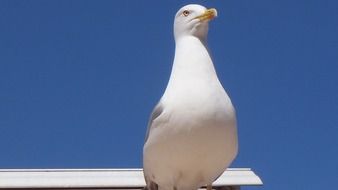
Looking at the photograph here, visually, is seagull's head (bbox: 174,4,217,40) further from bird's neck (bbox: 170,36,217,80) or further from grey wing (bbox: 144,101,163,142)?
grey wing (bbox: 144,101,163,142)

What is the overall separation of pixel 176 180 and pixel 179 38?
0.86m

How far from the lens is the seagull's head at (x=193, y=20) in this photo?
3.98m

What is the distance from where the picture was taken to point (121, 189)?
5.74 metres

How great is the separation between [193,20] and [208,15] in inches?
4.5

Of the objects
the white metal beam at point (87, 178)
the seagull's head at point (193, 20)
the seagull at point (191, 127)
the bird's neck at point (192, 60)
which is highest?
the seagull's head at point (193, 20)

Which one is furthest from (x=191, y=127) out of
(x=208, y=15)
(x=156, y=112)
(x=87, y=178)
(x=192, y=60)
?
(x=87, y=178)

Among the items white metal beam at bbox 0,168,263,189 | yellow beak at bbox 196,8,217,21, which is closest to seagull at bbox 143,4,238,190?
yellow beak at bbox 196,8,217,21

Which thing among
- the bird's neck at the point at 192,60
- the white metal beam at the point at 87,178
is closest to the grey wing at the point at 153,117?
the bird's neck at the point at 192,60

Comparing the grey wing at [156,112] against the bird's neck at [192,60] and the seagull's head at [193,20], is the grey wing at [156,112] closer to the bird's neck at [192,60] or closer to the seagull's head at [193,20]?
the bird's neck at [192,60]

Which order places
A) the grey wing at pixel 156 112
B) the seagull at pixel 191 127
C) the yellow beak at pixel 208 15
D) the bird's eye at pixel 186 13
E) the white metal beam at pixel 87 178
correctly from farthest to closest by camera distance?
the white metal beam at pixel 87 178 < the bird's eye at pixel 186 13 < the yellow beak at pixel 208 15 < the grey wing at pixel 156 112 < the seagull at pixel 191 127

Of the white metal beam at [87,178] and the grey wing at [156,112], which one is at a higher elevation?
the grey wing at [156,112]

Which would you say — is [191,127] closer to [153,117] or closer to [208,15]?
[153,117]

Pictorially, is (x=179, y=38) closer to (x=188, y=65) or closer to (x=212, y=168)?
(x=188, y=65)

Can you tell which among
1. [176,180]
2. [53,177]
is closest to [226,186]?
[53,177]
